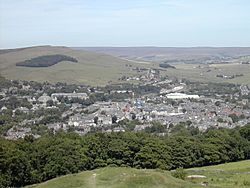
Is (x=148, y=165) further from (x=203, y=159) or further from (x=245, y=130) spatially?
(x=245, y=130)

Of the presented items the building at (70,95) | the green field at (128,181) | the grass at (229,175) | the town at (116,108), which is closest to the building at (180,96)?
the town at (116,108)

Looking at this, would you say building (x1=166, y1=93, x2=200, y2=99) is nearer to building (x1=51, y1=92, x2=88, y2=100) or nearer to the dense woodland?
building (x1=51, y1=92, x2=88, y2=100)

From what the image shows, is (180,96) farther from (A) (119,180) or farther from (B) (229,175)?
(A) (119,180)

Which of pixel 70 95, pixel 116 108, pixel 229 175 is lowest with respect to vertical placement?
pixel 116 108

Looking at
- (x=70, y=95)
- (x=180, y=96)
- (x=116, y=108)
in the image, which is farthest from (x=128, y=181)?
(x=180, y=96)

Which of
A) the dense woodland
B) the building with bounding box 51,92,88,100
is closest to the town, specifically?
the building with bounding box 51,92,88,100

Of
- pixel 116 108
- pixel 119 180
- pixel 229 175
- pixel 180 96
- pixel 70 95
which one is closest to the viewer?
pixel 119 180
